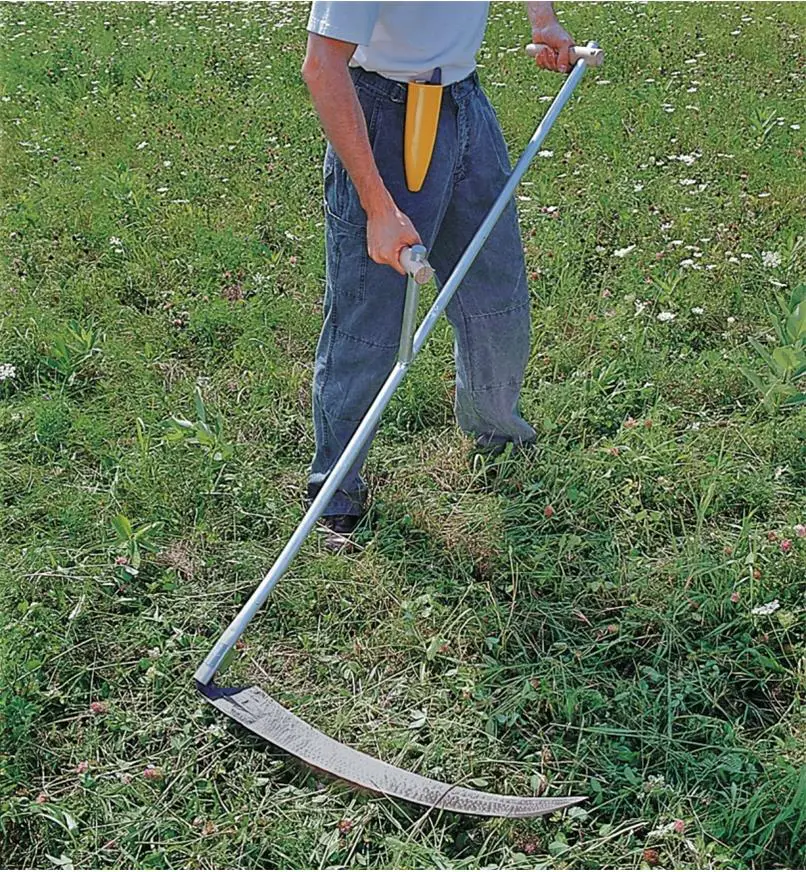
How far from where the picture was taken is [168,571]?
8.48 ft

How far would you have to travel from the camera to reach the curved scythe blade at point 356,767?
2006 millimetres

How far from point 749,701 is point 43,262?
2.94 m

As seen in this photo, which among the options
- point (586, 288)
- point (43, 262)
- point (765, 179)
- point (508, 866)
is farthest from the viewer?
point (765, 179)

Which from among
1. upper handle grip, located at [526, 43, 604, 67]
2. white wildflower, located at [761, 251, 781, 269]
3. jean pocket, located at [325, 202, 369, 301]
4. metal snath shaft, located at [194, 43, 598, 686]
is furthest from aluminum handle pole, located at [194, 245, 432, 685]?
white wildflower, located at [761, 251, 781, 269]

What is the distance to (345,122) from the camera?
1907 millimetres

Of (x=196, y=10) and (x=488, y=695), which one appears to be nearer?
(x=488, y=695)

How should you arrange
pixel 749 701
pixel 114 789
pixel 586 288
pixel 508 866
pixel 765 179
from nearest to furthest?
pixel 508 866, pixel 114 789, pixel 749 701, pixel 586 288, pixel 765 179

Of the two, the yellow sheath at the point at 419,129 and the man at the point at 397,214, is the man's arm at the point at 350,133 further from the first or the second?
the yellow sheath at the point at 419,129

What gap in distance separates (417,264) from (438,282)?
758 millimetres

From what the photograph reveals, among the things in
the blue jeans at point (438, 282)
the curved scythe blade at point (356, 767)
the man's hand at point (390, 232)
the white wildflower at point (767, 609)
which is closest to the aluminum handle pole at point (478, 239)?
the blue jeans at point (438, 282)

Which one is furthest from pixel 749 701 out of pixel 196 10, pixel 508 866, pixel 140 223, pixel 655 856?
pixel 196 10

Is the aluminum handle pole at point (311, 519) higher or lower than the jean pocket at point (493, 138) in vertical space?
lower

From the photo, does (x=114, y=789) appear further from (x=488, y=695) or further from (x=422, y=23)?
(x=422, y=23)

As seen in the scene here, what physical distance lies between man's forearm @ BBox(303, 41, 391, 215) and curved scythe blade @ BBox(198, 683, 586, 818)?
1073 millimetres
